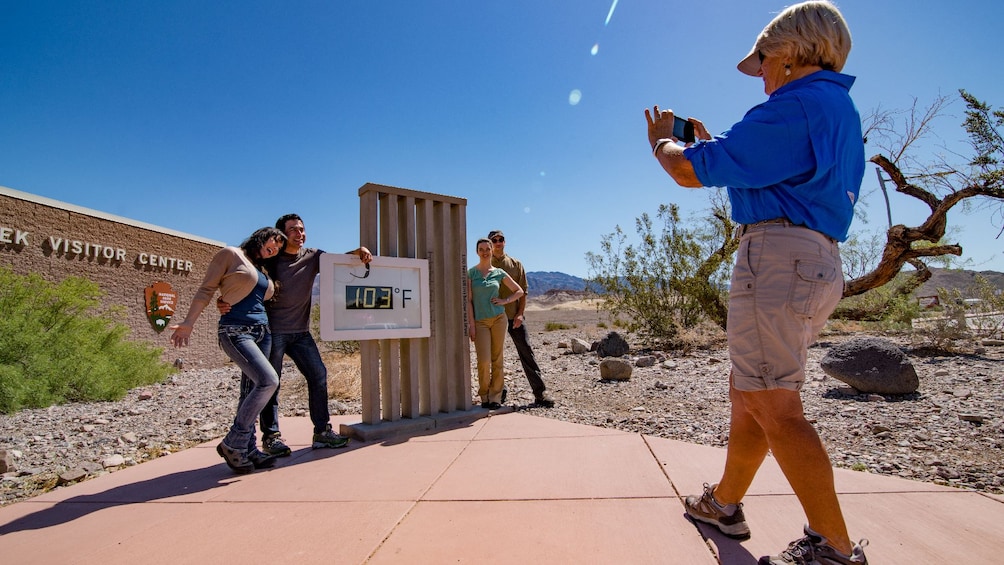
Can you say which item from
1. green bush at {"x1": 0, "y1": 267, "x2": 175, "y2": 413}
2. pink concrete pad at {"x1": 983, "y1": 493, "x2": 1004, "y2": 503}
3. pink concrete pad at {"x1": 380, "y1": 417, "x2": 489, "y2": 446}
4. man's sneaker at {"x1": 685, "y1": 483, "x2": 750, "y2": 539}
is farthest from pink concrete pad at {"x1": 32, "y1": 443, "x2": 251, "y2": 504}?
green bush at {"x1": 0, "y1": 267, "x2": 175, "y2": 413}

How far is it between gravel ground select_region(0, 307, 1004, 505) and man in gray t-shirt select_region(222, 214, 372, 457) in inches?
58.0

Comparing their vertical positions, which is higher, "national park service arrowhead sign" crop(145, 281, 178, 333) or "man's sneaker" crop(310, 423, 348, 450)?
"national park service arrowhead sign" crop(145, 281, 178, 333)

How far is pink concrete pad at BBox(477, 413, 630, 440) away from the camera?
3.91 m

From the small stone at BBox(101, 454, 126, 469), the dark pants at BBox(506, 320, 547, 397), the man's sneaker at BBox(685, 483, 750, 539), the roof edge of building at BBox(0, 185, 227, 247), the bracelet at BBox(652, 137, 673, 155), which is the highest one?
the roof edge of building at BBox(0, 185, 227, 247)

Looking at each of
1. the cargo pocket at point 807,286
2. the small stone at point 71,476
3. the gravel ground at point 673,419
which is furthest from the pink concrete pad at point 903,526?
the small stone at point 71,476

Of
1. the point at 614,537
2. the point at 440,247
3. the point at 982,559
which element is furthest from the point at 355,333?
the point at 982,559

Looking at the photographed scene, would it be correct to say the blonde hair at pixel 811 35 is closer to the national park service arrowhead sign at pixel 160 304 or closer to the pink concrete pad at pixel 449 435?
the pink concrete pad at pixel 449 435

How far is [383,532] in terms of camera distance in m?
2.29

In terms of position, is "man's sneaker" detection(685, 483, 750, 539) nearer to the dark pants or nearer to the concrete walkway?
the concrete walkway

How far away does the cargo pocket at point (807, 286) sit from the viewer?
1667 mm

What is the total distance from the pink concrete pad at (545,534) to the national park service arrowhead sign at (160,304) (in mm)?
13268

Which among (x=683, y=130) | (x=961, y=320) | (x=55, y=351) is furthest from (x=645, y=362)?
(x=55, y=351)

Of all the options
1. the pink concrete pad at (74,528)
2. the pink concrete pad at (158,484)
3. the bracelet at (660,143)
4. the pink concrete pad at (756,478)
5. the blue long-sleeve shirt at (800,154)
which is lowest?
the pink concrete pad at (158,484)

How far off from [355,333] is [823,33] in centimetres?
364
